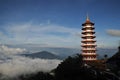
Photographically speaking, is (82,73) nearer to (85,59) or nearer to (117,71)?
(117,71)

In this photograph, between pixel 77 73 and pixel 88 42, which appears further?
pixel 88 42

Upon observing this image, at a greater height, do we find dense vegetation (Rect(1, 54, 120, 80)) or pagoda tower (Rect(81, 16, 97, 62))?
pagoda tower (Rect(81, 16, 97, 62))

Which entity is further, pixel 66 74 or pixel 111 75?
pixel 111 75

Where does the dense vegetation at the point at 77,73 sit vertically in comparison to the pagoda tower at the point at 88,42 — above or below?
below

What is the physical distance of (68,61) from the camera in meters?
61.2

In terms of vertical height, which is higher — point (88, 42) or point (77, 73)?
point (88, 42)

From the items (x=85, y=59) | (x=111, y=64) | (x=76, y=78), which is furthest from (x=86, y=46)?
(x=76, y=78)

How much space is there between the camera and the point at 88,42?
76500 mm

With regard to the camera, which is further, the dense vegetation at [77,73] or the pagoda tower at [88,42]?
the pagoda tower at [88,42]

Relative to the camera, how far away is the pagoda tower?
7494cm

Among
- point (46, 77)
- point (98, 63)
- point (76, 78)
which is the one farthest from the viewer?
point (98, 63)

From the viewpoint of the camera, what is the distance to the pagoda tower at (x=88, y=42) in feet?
246

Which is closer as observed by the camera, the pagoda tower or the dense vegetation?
the dense vegetation

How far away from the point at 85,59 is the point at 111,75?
14.6 metres
